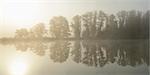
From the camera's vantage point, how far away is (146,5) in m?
2.11

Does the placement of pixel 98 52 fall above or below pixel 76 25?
below

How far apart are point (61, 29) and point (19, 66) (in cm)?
44

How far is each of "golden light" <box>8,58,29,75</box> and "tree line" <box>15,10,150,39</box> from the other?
0.21 metres

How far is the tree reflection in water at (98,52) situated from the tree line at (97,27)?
0.16 ft

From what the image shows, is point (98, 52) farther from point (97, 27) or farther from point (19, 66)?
point (19, 66)

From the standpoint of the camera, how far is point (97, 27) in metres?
2.10

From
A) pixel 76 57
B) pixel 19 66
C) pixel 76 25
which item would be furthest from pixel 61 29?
pixel 19 66

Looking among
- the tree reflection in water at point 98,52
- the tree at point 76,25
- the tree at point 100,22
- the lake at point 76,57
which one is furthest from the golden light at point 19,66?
the tree at point 100,22

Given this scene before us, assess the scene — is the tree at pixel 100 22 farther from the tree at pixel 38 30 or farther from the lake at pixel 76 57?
the tree at pixel 38 30

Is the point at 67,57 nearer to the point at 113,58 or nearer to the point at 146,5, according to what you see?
the point at 113,58

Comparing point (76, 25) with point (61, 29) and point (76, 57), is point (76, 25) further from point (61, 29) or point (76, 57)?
point (76, 57)

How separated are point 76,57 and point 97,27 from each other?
29 cm

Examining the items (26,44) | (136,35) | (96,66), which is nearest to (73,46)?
(96,66)

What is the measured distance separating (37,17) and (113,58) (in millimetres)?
679
